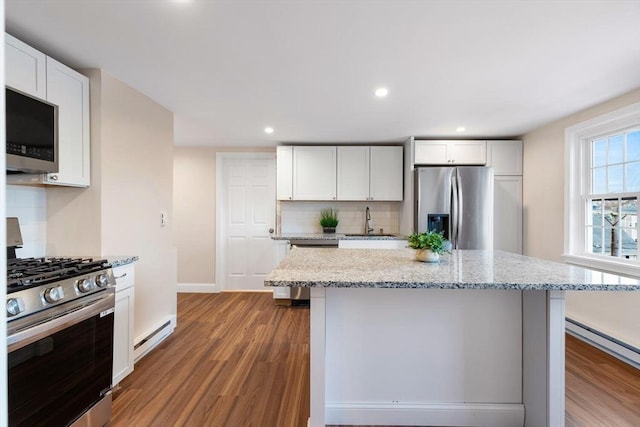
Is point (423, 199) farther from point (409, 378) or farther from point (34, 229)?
point (34, 229)

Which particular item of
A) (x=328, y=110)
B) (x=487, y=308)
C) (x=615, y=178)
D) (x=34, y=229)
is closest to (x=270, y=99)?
(x=328, y=110)

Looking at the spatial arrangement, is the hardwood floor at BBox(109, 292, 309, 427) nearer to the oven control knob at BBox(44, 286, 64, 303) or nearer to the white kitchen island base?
the white kitchen island base

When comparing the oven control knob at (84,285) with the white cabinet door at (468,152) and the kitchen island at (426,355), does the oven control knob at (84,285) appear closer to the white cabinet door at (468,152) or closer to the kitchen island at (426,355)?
the kitchen island at (426,355)

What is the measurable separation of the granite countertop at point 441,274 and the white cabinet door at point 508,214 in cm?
195

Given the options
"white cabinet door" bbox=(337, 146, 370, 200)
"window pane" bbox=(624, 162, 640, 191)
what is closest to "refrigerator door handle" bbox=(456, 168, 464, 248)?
"white cabinet door" bbox=(337, 146, 370, 200)

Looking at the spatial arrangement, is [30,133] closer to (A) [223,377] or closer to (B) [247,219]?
(A) [223,377]

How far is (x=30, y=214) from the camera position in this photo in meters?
1.97

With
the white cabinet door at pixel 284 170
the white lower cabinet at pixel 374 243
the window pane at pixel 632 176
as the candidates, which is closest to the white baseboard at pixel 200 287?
the white cabinet door at pixel 284 170

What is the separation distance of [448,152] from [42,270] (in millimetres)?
3973

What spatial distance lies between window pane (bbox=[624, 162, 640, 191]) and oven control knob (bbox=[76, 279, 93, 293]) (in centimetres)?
402

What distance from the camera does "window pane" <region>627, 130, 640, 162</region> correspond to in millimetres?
2488

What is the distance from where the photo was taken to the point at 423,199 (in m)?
3.61

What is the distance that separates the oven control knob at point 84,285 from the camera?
148cm

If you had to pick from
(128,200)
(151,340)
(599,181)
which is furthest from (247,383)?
(599,181)
